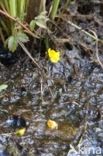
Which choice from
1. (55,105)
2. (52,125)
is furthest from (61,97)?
(52,125)

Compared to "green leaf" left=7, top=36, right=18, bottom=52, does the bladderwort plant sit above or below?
above

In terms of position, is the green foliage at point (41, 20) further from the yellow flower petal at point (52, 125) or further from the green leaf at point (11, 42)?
the yellow flower petal at point (52, 125)

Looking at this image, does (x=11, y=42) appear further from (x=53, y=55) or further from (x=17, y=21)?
(x=53, y=55)

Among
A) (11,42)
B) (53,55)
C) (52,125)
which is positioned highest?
(11,42)

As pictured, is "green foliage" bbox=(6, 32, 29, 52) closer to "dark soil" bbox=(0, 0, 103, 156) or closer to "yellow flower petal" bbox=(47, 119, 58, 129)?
"dark soil" bbox=(0, 0, 103, 156)

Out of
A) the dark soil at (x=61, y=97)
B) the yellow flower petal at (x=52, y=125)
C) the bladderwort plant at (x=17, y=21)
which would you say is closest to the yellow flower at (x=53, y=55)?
the dark soil at (x=61, y=97)

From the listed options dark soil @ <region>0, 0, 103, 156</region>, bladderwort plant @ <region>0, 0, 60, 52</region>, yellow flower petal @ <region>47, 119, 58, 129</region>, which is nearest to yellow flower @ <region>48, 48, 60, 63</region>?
dark soil @ <region>0, 0, 103, 156</region>

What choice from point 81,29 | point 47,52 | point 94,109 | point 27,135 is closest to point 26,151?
point 27,135

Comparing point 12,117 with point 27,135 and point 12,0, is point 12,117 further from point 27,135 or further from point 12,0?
point 12,0
